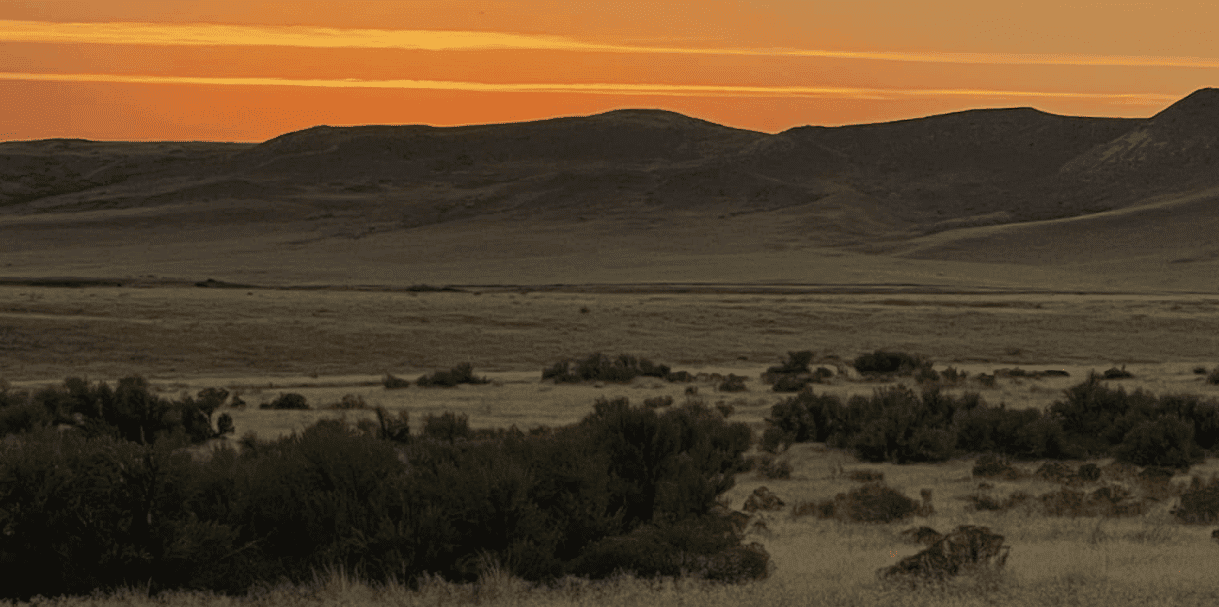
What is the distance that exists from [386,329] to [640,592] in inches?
1232

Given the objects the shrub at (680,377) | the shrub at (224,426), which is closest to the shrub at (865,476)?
the shrub at (224,426)

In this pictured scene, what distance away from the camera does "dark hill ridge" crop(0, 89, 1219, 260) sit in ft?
440

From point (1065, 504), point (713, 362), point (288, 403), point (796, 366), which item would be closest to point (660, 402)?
point (288, 403)

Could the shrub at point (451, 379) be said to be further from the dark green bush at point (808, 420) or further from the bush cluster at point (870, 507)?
the bush cluster at point (870, 507)

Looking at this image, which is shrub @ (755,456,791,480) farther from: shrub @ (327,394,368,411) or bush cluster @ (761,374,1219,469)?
shrub @ (327,394,368,411)

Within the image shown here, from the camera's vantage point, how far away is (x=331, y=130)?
194875 mm

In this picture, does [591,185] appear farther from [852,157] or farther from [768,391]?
[768,391]

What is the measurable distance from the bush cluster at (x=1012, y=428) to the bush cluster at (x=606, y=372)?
30.6 ft

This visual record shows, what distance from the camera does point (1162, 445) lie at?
14.9 meters

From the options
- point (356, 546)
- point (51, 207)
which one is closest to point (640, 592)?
→ point (356, 546)

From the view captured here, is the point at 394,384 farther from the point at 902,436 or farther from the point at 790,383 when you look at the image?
the point at 902,436

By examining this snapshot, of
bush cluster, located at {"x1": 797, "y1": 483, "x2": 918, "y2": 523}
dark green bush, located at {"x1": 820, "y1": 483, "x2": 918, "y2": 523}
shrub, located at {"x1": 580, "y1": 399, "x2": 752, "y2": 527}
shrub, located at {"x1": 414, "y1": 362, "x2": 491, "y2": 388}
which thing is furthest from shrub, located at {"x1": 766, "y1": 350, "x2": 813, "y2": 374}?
shrub, located at {"x1": 580, "y1": 399, "x2": 752, "y2": 527}

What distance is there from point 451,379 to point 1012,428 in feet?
44.7

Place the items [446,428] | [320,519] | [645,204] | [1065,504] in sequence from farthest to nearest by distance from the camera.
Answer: [645,204] → [446,428] → [1065,504] → [320,519]
